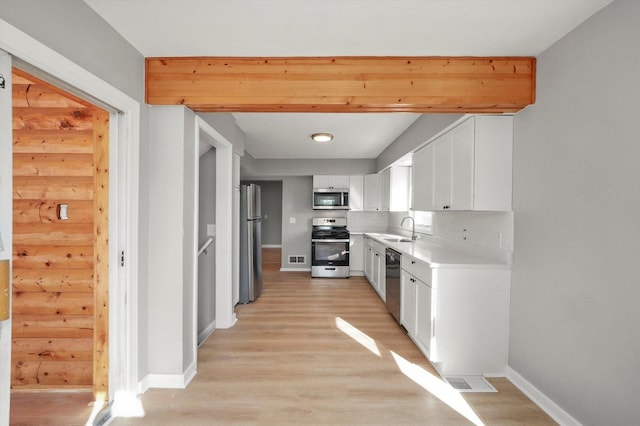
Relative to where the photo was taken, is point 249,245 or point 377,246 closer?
point 249,245

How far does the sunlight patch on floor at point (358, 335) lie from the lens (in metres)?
2.88

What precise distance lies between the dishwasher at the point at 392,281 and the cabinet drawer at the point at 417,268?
256 millimetres

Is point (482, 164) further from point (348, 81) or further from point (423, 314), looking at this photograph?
point (423, 314)

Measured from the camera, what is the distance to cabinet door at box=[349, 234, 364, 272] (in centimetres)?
599

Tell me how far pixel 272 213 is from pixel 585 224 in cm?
873

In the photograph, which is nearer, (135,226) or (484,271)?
(135,226)

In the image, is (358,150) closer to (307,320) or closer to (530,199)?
(307,320)

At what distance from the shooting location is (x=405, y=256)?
10.2ft

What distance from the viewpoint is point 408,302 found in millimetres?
3031

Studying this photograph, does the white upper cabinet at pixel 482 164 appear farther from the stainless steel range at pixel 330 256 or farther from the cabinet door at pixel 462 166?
the stainless steel range at pixel 330 256

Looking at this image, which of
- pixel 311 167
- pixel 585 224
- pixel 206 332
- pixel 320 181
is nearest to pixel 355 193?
pixel 320 181

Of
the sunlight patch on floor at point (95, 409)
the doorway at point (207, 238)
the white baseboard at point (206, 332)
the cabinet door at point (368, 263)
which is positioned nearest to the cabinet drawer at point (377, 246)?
the cabinet door at point (368, 263)

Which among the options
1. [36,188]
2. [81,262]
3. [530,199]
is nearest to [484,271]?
[530,199]

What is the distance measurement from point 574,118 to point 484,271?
1227 millimetres
